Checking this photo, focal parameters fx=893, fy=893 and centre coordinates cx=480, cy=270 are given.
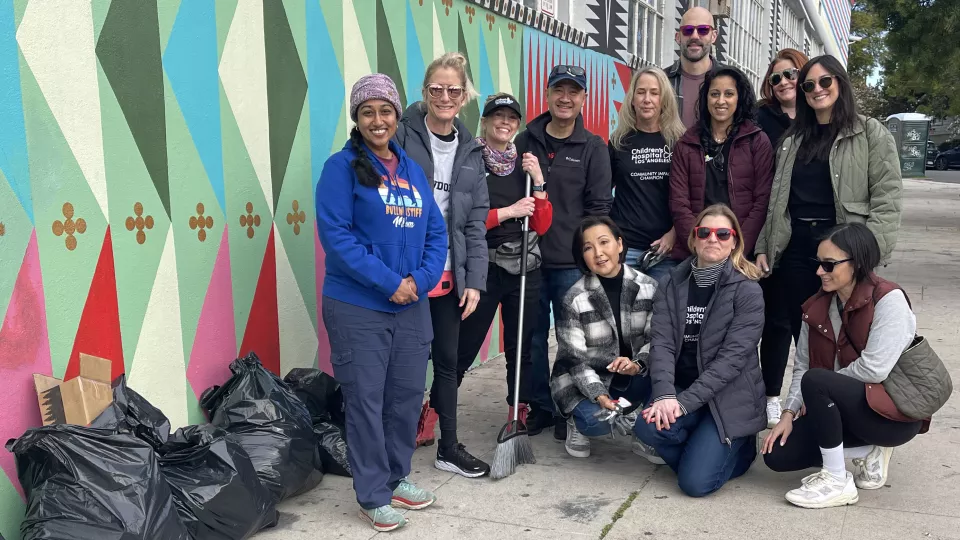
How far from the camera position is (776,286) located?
16.4ft

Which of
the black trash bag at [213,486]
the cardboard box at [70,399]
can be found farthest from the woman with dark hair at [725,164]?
the cardboard box at [70,399]

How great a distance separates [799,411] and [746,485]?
44 centimetres

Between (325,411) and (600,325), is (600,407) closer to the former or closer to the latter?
(600,325)

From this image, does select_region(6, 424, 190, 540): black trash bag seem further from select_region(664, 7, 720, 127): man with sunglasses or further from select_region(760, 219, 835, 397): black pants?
select_region(664, 7, 720, 127): man with sunglasses

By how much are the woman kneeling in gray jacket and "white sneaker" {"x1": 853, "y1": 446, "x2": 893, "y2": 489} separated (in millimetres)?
477

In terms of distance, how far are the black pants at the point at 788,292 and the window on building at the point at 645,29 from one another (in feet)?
17.9

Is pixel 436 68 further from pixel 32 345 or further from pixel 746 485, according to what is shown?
pixel 746 485

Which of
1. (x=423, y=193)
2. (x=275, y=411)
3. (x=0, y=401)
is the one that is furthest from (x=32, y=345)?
(x=423, y=193)

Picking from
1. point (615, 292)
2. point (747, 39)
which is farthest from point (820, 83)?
point (747, 39)

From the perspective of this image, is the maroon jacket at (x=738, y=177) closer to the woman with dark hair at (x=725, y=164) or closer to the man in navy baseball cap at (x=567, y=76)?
the woman with dark hair at (x=725, y=164)

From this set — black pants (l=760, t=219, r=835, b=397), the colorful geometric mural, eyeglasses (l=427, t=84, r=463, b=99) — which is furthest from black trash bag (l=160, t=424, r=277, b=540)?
black pants (l=760, t=219, r=835, b=397)

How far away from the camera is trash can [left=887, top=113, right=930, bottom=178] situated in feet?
116

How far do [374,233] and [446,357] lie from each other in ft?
3.03

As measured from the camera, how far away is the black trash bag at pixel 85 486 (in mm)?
2906
